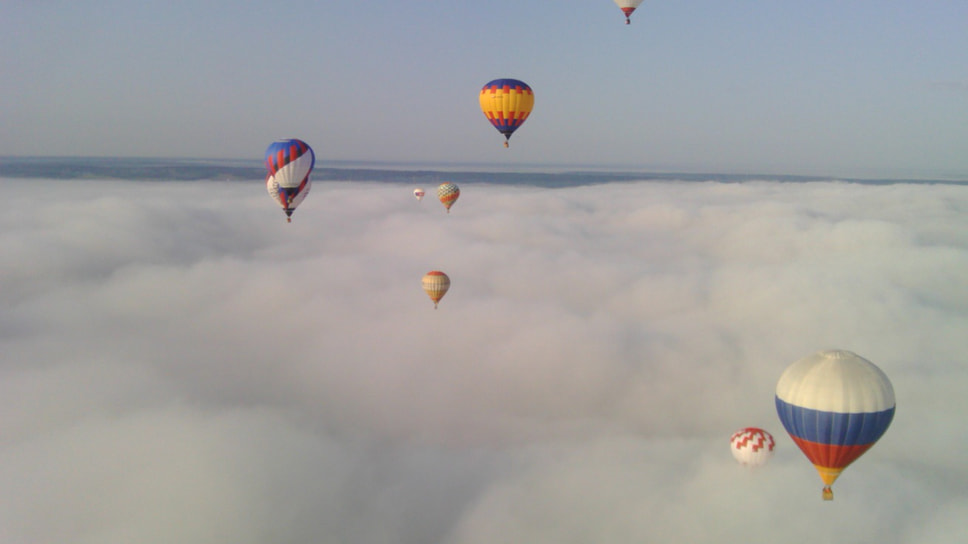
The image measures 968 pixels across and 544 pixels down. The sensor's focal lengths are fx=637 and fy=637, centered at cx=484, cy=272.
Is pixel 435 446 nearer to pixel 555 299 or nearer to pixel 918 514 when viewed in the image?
pixel 918 514

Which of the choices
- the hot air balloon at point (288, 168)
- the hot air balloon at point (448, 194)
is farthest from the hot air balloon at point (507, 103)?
the hot air balloon at point (448, 194)

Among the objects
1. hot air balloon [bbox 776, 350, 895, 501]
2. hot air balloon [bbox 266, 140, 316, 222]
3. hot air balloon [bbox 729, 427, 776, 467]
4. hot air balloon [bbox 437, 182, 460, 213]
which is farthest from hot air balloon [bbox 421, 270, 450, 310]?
hot air balloon [bbox 776, 350, 895, 501]

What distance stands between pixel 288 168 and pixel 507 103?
33.7 feet

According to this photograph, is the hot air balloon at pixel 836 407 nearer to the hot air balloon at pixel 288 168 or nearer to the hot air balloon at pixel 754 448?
the hot air balloon at pixel 754 448

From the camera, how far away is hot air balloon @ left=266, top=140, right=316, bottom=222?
2816 cm

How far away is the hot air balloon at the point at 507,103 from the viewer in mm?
25281

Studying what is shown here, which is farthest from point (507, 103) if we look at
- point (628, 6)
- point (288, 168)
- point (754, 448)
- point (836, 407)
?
point (754, 448)

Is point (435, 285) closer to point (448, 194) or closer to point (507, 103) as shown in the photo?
point (448, 194)

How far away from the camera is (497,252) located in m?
118

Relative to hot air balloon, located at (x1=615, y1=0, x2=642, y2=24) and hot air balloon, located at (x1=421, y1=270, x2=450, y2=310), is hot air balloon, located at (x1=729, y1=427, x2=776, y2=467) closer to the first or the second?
hot air balloon, located at (x1=615, y1=0, x2=642, y2=24)

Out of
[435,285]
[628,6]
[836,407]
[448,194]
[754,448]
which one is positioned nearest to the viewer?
[836,407]

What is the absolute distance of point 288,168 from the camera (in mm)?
28250

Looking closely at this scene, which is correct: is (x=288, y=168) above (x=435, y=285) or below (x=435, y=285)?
above

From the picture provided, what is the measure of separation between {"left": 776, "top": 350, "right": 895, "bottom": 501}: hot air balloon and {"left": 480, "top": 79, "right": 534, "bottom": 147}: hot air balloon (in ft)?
46.2
